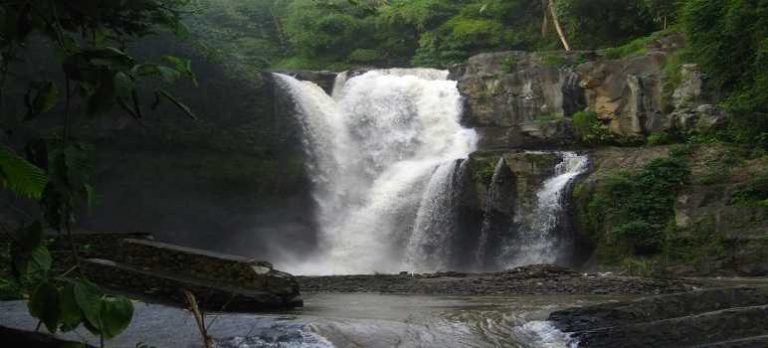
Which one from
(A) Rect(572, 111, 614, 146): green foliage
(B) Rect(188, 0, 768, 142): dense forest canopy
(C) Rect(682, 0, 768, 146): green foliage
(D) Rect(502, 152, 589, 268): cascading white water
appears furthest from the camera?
(B) Rect(188, 0, 768, 142): dense forest canopy

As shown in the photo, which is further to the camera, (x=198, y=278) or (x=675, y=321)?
(x=198, y=278)

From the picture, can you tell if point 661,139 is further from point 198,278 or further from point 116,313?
point 116,313

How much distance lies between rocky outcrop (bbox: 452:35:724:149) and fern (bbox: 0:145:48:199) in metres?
19.6

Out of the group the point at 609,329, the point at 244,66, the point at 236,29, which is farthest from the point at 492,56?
the point at 609,329

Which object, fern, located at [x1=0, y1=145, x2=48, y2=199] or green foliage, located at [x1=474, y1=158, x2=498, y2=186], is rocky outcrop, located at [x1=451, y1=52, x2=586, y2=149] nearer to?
green foliage, located at [x1=474, y1=158, x2=498, y2=186]

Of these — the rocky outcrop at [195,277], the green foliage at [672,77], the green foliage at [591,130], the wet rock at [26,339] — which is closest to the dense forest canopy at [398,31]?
the green foliage at [591,130]

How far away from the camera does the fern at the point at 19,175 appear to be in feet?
6.42

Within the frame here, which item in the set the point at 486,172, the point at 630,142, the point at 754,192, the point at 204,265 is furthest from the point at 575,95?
the point at 204,265

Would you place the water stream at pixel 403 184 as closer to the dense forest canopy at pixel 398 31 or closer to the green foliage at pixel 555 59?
the green foliage at pixel 555 59

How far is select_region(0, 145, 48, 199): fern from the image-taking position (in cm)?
196

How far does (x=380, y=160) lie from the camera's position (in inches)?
955

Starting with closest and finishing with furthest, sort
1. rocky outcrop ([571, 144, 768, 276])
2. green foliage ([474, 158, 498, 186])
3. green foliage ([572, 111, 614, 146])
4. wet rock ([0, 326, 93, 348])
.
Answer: wet rock ([0, 326, 93, 348]) → rocky outcrop ([571, 144, 768, 276]) → green foliage ([474, 158, 498, 186]) → green foliage ([572, 111, 614, 146])

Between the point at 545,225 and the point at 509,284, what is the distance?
15.2 feet

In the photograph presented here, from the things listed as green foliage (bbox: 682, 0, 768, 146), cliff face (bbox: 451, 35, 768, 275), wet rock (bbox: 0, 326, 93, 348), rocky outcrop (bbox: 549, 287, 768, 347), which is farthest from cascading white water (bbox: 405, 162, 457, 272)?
wet rock (bbox: 0, 326, 93, 348)
